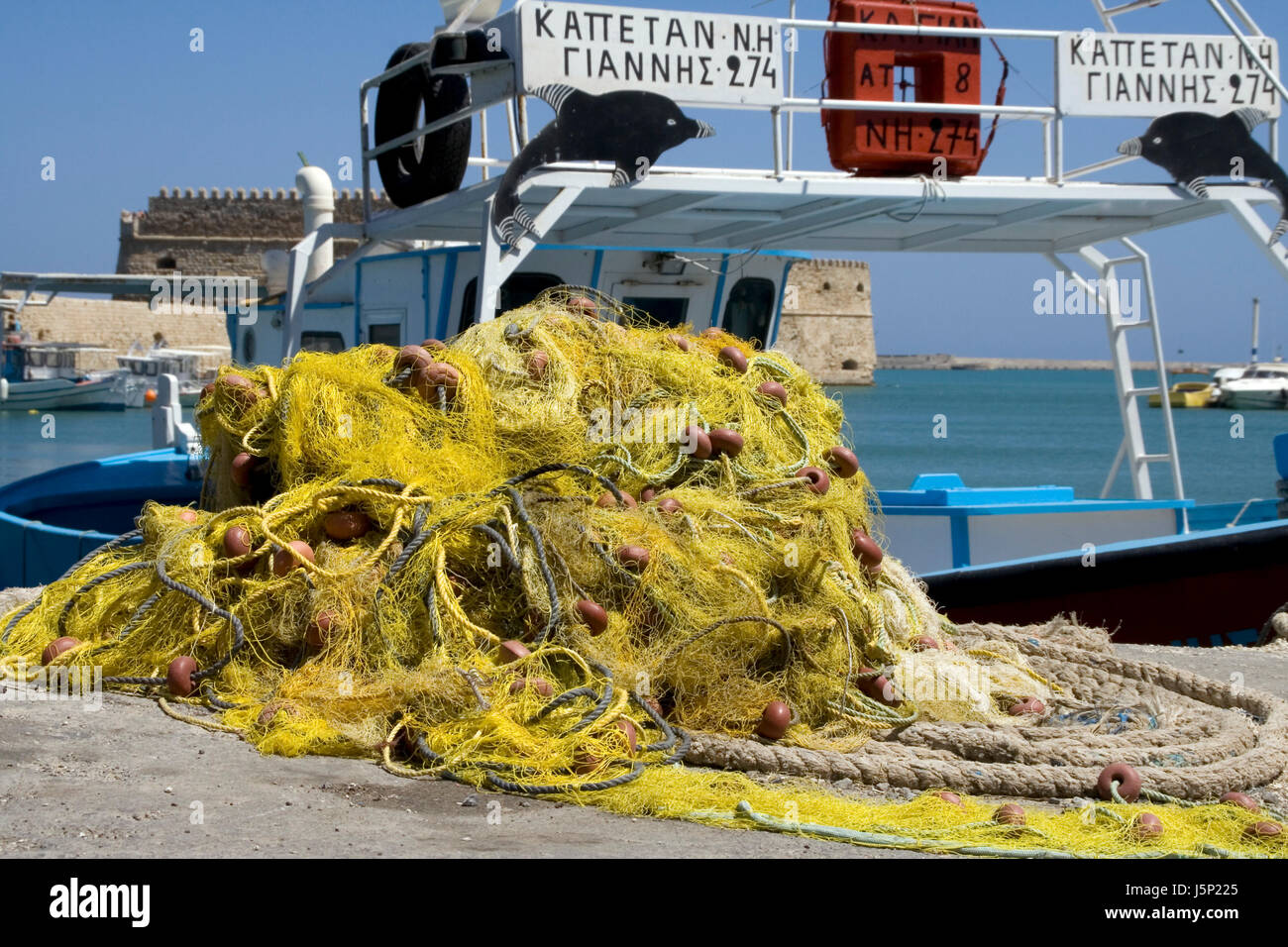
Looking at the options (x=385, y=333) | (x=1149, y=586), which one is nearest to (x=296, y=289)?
(x=385, y=333)

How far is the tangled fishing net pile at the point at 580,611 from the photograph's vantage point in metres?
4.22

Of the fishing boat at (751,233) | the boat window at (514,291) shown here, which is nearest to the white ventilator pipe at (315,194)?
the fishing boat at (751,233)

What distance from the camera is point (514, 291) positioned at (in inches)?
378

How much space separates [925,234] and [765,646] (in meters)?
5.73

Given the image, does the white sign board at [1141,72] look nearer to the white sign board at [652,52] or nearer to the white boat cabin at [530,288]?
the white sign board at [652,52]

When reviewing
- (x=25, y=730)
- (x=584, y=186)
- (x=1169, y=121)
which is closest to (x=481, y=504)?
(x=25, y=730)

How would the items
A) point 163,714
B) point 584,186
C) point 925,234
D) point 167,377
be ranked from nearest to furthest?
point 163,714
point 584,186
point 925,234
point 167,377

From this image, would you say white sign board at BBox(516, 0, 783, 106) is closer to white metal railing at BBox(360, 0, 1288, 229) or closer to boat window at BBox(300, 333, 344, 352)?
white metal railing at BBox(360, 0, 1288, 229)

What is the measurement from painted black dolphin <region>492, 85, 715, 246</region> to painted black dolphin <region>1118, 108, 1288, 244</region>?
2921 mm

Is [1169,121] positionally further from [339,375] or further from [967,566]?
[339,375]

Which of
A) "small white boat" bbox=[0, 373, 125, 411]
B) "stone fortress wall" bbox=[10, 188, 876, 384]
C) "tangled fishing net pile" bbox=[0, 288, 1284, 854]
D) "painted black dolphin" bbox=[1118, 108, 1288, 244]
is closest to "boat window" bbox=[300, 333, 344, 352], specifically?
"tangled fishing net pile" bbox=[0, 288, 1284, 854]

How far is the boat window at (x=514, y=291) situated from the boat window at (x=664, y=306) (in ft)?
2.24

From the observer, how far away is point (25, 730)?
14.1ft

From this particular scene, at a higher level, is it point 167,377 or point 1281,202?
point 1281,202
